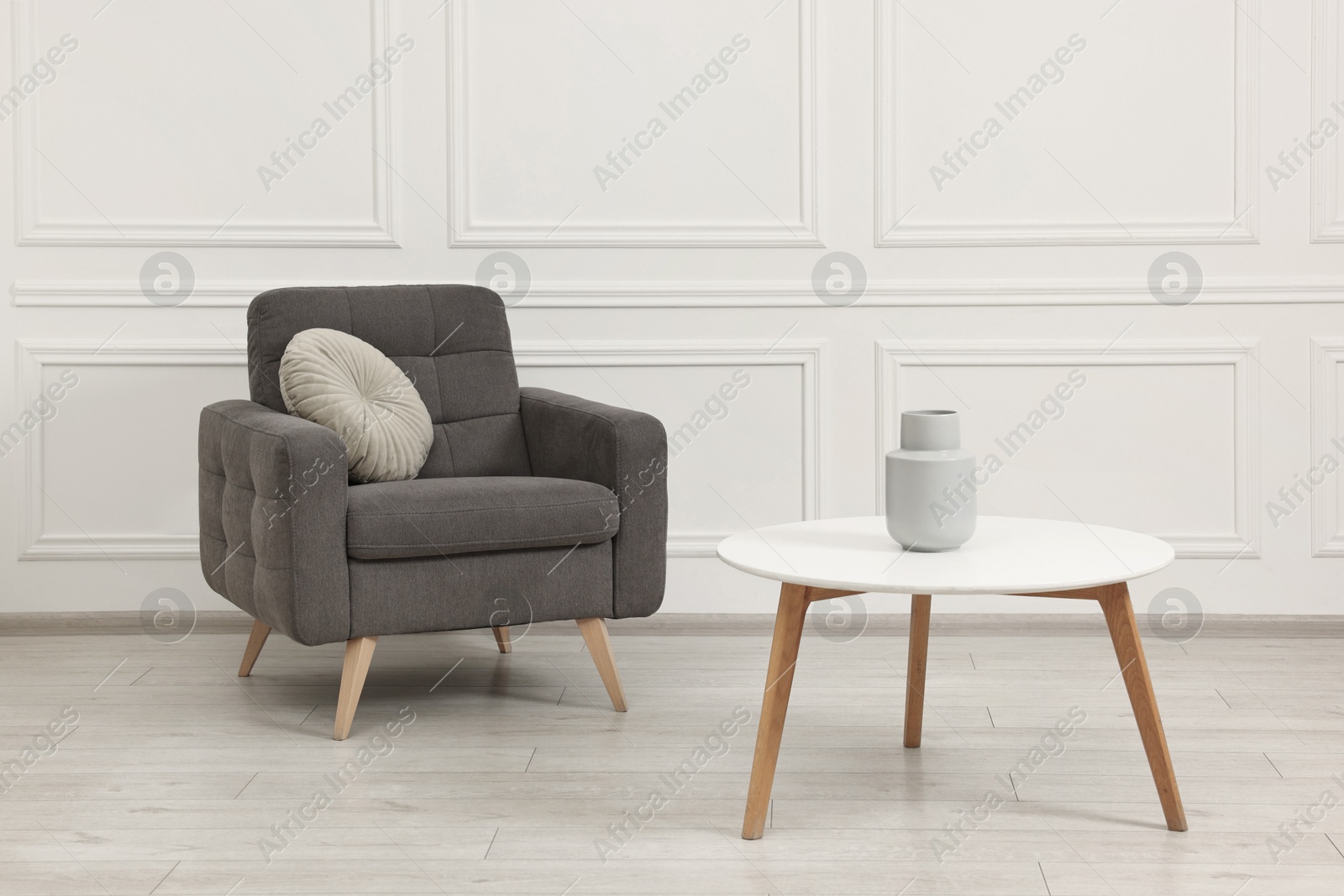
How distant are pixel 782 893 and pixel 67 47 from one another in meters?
2.84

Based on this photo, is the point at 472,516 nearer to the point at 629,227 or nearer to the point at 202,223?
the point at 629,227

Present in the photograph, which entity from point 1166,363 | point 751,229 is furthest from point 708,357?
point 1166,363

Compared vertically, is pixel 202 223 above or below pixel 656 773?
above

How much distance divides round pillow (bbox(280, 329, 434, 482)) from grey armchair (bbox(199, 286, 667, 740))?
10cm

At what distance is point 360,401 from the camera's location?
2494 mm

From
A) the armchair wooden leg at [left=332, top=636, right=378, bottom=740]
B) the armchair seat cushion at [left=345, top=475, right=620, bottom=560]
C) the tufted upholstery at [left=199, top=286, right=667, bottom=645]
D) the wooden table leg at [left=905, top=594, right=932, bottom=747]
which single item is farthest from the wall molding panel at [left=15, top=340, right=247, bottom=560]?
the wooden table leg at [left=905, top=594, right=932, bottom=747]

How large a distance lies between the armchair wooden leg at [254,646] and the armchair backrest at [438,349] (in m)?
0.49

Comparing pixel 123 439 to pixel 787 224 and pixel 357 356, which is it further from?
pixel 787 224

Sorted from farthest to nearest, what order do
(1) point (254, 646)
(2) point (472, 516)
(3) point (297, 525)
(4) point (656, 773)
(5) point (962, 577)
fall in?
(1) point (254, 646) → (2) point (472, 516) → (3) point (297, 525) → (4) point (656, 773) → (5) point (962, 577)

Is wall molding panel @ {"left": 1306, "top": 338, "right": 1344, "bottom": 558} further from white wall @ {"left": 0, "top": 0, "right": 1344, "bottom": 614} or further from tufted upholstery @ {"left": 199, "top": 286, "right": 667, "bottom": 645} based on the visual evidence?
tufted upholstery @ {"left": 199, "top": 286, "right": 667, "bottom": 645}

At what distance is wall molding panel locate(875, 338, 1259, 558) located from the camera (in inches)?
121

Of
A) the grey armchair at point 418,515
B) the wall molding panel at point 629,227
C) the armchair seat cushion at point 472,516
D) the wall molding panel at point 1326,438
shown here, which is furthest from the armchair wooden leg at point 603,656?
the wall molding panel at point 1326,438

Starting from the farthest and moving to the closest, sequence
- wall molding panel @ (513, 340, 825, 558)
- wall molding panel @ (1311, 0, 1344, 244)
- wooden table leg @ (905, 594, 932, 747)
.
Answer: wall molding panel @ (513, 340, 825, 558) → wall molding panel @ (1311, 0, 1344, 244) → wooden table leg @ (905, 594, 932, 747)

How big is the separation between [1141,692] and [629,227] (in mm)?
1870
